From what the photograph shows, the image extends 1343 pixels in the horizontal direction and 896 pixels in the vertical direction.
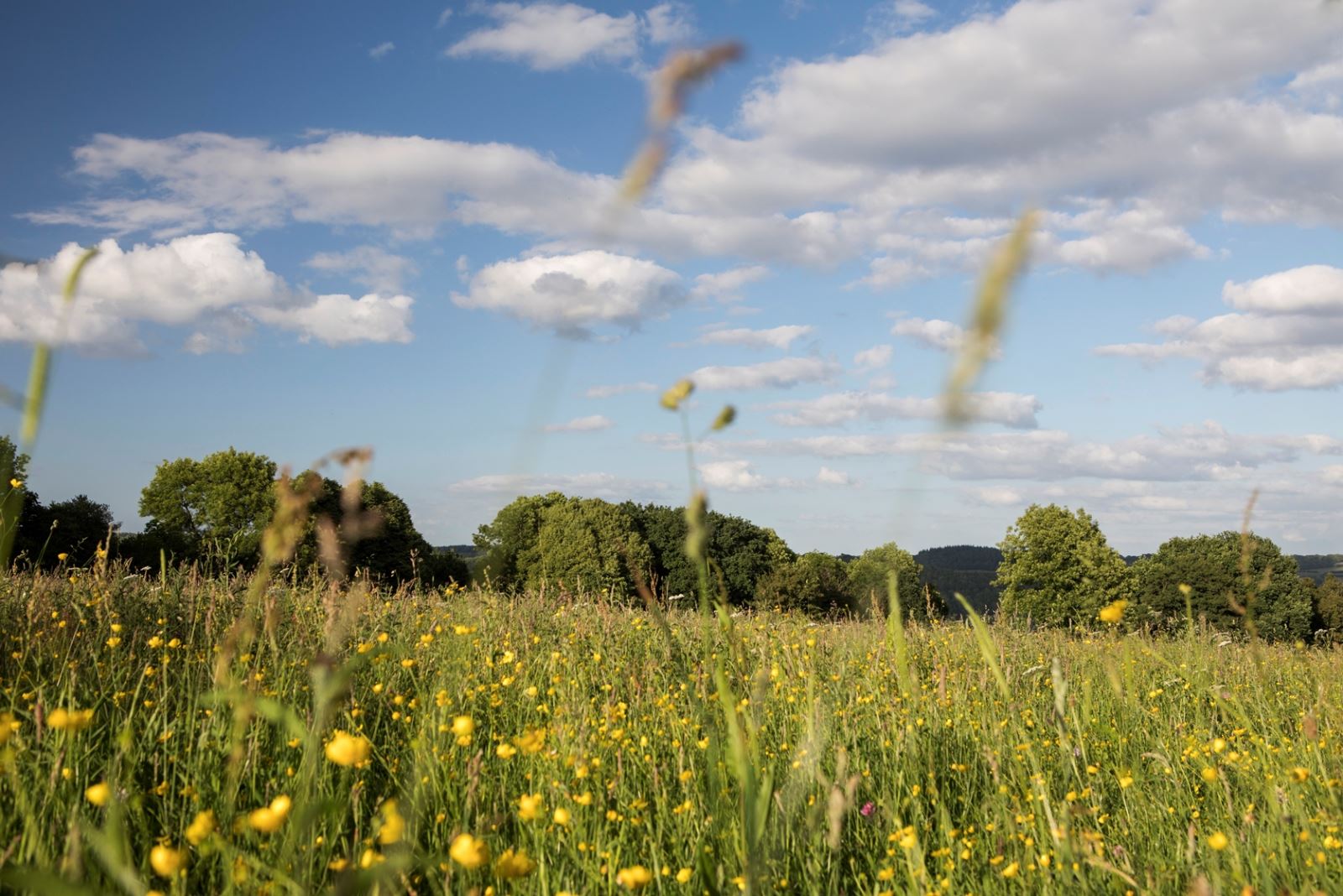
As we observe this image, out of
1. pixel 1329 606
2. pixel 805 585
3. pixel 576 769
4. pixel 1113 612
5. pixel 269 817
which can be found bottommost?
pixel 1329 606

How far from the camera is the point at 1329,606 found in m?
48.1

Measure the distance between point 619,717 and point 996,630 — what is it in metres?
6.02

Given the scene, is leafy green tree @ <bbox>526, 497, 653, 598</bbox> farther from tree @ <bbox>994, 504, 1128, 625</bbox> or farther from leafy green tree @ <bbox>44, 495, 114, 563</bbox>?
tree @ <bbox>994, 504, 1128, 625</bbox>

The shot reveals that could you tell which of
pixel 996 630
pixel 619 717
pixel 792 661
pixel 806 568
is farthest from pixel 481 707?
pixel 806 568

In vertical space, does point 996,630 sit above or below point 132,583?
below

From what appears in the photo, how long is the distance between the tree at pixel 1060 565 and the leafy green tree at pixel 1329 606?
1359 cm

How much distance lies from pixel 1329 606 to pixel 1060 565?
60.3ft

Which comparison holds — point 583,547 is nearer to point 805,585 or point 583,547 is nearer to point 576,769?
point 805,585

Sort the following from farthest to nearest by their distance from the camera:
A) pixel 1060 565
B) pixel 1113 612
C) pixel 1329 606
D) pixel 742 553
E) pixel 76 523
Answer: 1. pixel 742 553
2. pixel 1329 606
3. pixel 1060 565
4. pixel 76 523
5. pixel 1113 612

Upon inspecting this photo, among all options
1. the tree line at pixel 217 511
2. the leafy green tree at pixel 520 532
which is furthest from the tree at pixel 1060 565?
the tree line at pixel 217 511

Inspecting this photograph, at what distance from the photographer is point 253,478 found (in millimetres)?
37250

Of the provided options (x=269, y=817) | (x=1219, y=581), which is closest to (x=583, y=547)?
(x=1219, y=581)

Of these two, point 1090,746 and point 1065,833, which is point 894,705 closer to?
point 1090,746

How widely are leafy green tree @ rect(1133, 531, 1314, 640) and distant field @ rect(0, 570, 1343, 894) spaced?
38.2m
